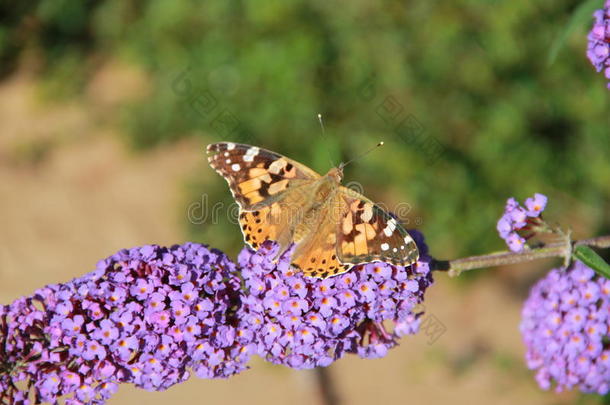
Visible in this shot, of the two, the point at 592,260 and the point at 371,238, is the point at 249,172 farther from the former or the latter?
the point at 592,260

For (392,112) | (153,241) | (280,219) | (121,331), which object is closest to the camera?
(121,331)

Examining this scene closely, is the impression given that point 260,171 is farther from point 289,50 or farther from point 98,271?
point 289,50

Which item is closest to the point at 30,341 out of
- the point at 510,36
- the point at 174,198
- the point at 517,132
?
the point at 174,198

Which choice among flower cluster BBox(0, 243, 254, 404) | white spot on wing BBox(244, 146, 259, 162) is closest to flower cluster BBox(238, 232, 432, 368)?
flower cluster BBox(0, 243, 254, 404)

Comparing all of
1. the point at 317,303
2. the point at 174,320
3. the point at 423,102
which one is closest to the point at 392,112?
the point at 423,102

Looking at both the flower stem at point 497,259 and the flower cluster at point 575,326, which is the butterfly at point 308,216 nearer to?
the flower stem at point 497,259
